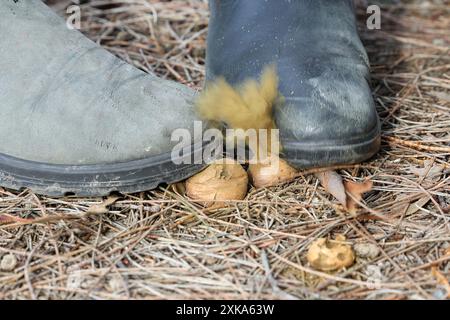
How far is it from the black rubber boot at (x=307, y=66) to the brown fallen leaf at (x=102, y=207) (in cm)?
33

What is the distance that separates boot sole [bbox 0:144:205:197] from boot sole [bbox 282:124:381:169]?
17cm

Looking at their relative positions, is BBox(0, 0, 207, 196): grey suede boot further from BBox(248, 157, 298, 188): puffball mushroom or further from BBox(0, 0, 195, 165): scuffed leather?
BBox(248, 157, 298, 188): puffball mushroom

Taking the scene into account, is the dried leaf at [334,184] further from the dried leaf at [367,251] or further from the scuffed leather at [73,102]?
the scuffed leather at [73,102]

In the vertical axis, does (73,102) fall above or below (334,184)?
above

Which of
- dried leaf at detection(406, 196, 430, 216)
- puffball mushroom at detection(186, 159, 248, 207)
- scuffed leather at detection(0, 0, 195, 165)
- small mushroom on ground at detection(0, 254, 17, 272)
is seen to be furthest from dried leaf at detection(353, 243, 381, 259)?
small mushroom on ground at detection(0, 254, 17, 272)

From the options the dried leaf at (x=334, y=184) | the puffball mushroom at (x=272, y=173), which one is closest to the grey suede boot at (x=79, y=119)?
the puffball mushroom at (x=272, y=173)

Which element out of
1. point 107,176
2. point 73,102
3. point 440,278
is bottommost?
point 440,278

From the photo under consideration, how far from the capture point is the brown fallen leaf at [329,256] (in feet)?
3.33

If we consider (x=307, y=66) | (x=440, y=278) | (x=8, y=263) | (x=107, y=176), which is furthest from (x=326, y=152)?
(x=8, y=263)

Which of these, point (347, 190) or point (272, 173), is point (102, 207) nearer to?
point (272, 173)

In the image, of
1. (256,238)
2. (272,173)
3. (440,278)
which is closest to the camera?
(440,278)

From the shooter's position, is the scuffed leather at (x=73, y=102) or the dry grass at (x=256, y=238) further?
the scuffed leather at (x=73, y=102)

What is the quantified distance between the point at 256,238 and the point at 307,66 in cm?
35

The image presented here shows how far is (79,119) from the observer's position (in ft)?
4.01
